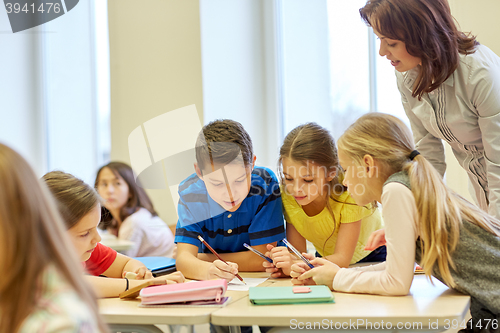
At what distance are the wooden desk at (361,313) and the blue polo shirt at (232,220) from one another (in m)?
0.56

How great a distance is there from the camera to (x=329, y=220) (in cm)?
158

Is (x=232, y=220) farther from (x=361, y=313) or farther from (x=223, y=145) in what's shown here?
(x=361, y=313)

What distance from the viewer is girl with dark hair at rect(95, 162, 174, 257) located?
252cm

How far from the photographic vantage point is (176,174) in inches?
101

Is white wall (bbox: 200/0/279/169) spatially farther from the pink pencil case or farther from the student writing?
the pink pencil case

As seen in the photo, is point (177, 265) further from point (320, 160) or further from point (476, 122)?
point (476, 122)

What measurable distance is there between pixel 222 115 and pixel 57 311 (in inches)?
91.9

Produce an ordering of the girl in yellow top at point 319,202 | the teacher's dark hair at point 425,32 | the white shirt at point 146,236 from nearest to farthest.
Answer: the teacher's dark hair at point 425,32, the girl in yellow top at point 319,202, the white shirt at point 146,236

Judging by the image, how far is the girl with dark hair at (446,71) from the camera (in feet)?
4.43

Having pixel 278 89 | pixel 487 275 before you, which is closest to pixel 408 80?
pixel 487 275

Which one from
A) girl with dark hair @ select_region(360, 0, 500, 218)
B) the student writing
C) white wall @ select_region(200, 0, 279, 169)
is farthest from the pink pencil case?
white wall @ select_region(200, 0, 279, 169)

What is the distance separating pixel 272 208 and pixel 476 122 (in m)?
0.74

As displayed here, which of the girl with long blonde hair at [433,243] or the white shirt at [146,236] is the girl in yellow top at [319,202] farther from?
the white shirt at [146,236]

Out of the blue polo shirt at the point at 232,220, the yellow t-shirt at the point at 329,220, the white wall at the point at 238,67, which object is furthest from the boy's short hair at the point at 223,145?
the white wall at the point at 238,67
